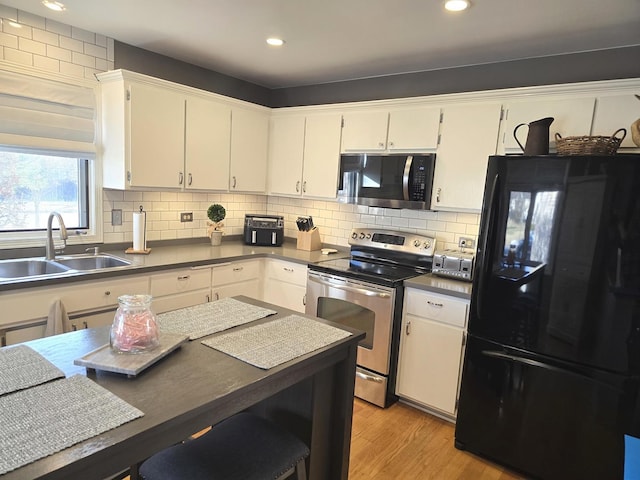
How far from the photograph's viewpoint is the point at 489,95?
274cm

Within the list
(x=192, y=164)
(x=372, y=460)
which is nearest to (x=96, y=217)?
(x=192, y=164)

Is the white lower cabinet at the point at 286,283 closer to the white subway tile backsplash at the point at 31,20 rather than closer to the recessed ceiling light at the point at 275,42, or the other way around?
the recessed ceiling light at the point at 275,42

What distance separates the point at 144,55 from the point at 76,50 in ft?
1.58

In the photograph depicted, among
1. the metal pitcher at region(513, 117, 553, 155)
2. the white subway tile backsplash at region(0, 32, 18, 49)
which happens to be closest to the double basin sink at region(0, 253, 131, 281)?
the white subway tile backsplash at region(0, 32, 18, 49)

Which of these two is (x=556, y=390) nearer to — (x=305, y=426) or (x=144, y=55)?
(x=305, y=426)

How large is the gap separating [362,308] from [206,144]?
185 cm

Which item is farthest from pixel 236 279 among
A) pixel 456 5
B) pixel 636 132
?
pixel 636 132

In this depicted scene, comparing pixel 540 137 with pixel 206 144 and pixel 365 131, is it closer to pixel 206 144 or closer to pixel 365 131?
pixel 365 131

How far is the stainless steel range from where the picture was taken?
2809mm

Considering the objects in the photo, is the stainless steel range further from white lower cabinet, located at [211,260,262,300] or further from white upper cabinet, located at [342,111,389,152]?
white upper cabinet, located at [342,111,389,152]

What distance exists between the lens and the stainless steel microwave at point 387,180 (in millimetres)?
3018

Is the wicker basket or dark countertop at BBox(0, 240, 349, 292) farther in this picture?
dark countertop at BBox(0, 240, 349, 292)

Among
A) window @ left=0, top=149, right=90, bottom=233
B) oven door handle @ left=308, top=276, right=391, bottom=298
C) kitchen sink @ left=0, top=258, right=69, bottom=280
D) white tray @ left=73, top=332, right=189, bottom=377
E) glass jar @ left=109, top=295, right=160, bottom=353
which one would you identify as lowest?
oven door handle @ left=308, top=276, right=391, bottom=298

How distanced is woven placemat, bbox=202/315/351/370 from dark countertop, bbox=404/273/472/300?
1225mm
